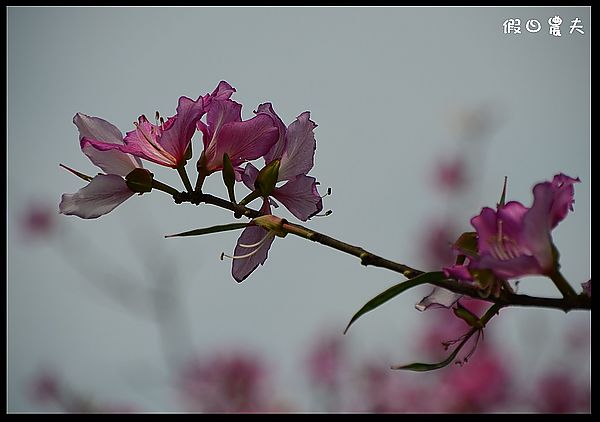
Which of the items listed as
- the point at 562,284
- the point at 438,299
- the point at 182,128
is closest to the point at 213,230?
the point at 182,128

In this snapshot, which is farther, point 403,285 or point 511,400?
point 511,400

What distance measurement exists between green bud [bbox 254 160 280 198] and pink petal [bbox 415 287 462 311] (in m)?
0.24

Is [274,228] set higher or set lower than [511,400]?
higher

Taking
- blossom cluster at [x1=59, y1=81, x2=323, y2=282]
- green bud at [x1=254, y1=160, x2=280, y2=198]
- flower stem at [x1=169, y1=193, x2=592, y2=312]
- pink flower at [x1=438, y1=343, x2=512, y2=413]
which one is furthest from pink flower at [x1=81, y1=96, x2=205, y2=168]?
pink flower at [x1=438, y1=343, x2=512, y2=413]

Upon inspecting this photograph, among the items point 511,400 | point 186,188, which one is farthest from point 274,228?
point 511,400

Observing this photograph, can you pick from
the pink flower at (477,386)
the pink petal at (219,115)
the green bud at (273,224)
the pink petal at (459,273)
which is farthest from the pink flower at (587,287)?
the pink flower at (477,386)

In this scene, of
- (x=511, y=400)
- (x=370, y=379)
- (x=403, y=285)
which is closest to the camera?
(x=403, y=285)

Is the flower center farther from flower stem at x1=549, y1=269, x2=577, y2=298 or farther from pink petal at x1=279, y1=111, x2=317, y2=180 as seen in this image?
pink petal at x1=279, y1=111, x2=317, y2=180

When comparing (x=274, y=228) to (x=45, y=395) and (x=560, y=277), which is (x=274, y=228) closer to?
(x=560, y=277)

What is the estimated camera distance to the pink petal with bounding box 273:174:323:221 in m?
0.97

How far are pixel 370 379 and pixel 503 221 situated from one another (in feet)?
13.1

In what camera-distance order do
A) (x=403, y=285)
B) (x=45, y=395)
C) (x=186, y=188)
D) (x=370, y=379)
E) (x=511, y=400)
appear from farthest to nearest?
(x=45, y=395)
(x=370, y=379)
(x=511, y=400)
(x=186, y=188)
(x=403, y=285)

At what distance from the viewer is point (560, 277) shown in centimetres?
75

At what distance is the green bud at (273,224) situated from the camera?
0.83 meters
